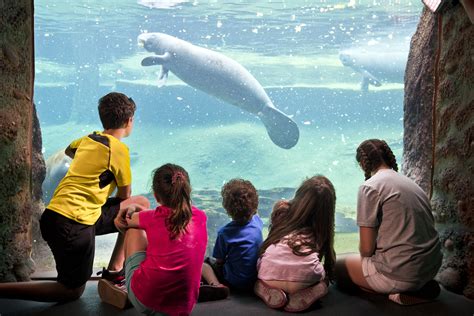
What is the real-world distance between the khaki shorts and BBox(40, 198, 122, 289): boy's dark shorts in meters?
1.36

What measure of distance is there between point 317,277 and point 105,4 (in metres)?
21.9

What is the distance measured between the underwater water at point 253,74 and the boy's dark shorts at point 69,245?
16.5ft

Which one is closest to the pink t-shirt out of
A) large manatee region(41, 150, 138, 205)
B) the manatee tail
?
large manatee region(41, 150, 138, 205)

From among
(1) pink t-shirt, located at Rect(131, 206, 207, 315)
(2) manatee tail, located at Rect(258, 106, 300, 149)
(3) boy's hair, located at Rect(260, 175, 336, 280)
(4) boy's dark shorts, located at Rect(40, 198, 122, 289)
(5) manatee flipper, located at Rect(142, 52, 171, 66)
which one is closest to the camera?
(1) pink t-shirt, located at Rect(131, 206, 207, 315)

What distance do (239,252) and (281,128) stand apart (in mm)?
10468

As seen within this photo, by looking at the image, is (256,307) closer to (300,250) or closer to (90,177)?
(300,250)

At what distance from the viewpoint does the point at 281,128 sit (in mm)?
12594

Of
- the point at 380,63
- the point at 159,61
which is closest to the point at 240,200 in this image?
the point at 159,61

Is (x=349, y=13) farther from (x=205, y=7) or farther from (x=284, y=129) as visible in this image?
(x=284, y=129)

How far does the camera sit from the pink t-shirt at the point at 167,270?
6.02 feet

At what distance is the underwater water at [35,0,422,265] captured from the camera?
19828 millimetres

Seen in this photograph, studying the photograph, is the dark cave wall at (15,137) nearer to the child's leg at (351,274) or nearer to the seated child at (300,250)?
the seated child at (300,250)

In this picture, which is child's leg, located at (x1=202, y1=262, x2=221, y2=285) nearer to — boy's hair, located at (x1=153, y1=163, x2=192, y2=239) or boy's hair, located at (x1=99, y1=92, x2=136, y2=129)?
boy's hair, located at (x1=153, y1=163, x2=192, y2=239)

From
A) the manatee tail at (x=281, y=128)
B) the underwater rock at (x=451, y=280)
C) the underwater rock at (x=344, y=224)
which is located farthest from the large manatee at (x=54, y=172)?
the underwater rock at (x=344, y=224)
